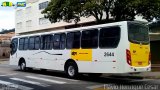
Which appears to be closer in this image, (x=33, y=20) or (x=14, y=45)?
(x=14, y=45)

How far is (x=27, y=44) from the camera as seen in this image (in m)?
24.4

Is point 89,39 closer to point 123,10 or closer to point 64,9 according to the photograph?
point 123,10

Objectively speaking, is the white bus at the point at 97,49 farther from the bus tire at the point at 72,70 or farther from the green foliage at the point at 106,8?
the green foliage at the point at 106,8

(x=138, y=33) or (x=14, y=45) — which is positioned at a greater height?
(x=138, y=33)

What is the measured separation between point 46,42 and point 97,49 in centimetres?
531

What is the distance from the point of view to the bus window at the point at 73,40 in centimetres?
1912

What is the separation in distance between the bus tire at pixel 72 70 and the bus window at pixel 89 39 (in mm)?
1422

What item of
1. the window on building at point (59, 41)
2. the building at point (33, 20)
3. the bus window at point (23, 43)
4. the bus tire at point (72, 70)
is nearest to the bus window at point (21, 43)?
the bus window at point (23, 43)

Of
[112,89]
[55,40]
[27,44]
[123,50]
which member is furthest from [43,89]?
[27,44]

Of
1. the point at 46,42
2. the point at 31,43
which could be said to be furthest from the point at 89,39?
the point at 31,43

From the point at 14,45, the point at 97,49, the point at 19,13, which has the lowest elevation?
the point at 97,49

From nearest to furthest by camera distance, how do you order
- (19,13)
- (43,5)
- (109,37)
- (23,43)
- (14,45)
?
(109,37)
(23,43)
(14,45)
(43,5)
(19,13)

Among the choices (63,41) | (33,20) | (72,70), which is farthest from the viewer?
(33,20)

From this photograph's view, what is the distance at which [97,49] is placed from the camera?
1764 cm
